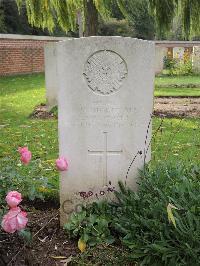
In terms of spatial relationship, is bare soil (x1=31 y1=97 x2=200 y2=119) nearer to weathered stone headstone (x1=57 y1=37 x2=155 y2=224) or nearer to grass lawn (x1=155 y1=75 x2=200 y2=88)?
grass lawn (x1=155 y1=75 x2=200 y2=88)

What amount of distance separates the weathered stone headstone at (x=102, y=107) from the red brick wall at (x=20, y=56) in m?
15.9

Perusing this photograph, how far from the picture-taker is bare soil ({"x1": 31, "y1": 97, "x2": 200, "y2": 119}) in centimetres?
899

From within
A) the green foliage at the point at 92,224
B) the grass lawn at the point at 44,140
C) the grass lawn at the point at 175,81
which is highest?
the green foliage at the point at 92,224

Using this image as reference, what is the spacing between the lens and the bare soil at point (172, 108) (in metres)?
8.99

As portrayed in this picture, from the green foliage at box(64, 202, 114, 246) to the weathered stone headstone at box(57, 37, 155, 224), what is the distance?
0.11m

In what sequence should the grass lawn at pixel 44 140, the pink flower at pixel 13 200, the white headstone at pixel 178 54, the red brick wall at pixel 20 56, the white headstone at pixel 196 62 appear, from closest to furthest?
the pink flower at pixel 13 200
the grass lawn at pixel 44 140
the red brick wall at pixel 20 56
the white headstone at pixel 196 62
the white headstone at pixel 178 54

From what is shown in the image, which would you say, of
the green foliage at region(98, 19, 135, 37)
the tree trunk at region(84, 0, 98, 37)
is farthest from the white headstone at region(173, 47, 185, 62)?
the tree trunk at region(84, 0, 98, 37)

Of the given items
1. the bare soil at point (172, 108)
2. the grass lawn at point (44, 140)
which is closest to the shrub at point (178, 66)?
the bare soil at point (172, 108)

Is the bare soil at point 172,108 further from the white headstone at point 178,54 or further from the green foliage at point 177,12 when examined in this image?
the white headstone at point 178,54

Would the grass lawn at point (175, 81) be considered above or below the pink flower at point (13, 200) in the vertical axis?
below

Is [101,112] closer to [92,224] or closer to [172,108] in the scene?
[92,224]

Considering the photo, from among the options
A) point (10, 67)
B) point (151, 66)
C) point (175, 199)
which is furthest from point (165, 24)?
point (10, 67)

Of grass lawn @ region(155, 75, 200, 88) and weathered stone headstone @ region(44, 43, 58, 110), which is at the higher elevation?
weathered stone headstone @ region(44, 43, 58, 110)

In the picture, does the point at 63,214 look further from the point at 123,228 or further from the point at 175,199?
the point at 175,199
